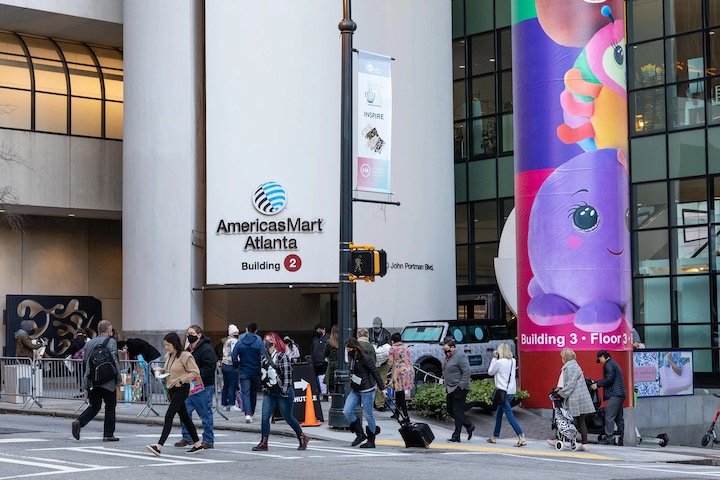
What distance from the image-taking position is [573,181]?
Answer: 82.7ft

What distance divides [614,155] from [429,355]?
7.09m

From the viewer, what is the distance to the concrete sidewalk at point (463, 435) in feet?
63.4

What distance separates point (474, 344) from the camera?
30859 mm

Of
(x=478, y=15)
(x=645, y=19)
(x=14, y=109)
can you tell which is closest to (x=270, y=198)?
(x=14, y=109)

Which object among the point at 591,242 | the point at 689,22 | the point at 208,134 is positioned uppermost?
the point at 689,22

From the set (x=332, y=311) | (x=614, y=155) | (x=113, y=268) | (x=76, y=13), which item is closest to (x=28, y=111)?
(x=76, y=13)

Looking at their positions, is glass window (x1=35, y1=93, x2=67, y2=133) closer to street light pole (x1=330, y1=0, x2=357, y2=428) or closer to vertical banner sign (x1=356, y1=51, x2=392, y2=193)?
street light pole (x1=330, y1=0, x2=357, y2=428)

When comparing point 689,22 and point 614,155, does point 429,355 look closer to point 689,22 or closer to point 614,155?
point 614,155

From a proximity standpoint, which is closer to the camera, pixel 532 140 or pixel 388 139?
pixel 388 139

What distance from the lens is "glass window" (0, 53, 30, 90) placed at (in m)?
38.8

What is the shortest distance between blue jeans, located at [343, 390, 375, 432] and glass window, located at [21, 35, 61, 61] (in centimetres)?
2562

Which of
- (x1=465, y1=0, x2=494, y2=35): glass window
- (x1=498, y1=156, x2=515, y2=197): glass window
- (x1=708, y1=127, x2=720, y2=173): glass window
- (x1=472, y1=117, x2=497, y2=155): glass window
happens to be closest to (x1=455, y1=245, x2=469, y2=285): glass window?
(x1=498, y1=156, x2=515, y2=197): glass window

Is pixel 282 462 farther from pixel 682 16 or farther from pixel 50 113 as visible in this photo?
pixel 50 113

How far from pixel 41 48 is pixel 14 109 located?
9.22ft
